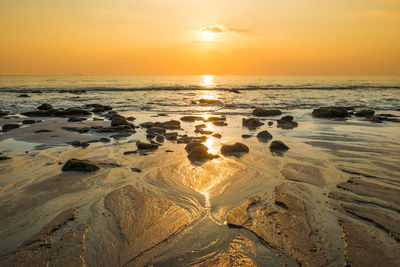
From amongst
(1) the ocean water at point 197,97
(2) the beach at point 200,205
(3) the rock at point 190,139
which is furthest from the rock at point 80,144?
(1) the ocean water at point 197,97

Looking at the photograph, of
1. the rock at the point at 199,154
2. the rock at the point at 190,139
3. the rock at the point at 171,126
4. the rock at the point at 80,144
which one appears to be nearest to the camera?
the rock at the point at 199,154

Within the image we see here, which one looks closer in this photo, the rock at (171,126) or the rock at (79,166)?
the rock at (79,166)

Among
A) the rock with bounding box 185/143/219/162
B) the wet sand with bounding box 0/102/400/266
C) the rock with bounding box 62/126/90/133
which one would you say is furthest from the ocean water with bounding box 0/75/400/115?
the wet sand with bounding box 0/102/400/266

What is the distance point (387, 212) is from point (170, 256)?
2.86 metres

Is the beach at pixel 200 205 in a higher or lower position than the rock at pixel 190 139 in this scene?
higher

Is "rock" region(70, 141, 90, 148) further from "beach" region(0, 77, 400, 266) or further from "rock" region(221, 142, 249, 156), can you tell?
"rock" region(221, 142, 249, 156)

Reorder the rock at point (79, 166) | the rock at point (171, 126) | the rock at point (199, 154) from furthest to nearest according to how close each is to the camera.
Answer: the rock at point (171, 126) → the rock at point (199, 154) → the rock at point (79, 166)

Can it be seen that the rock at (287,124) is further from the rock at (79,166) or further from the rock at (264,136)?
the rock at (79,166)

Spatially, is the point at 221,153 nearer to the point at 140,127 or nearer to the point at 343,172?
the point at 343,172

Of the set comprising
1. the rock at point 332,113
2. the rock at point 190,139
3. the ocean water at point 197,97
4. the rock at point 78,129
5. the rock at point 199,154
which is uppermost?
the rock at point 199,154

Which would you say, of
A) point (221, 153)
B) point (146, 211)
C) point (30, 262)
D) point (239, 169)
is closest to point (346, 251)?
point (146, 211)

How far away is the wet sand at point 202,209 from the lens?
263cm

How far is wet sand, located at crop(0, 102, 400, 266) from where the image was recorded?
2.63m

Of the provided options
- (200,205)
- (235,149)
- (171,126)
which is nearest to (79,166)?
(200,205)
